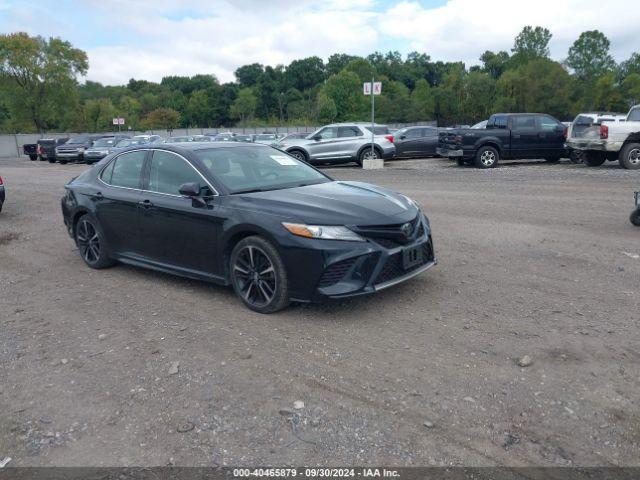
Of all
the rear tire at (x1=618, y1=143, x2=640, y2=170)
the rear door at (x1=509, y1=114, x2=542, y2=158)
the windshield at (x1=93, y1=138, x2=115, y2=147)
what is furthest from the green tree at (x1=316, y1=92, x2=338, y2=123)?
the rear tire at (x1=618, y1=143, x2=640, y2=170)

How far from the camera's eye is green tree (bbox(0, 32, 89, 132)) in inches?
2256

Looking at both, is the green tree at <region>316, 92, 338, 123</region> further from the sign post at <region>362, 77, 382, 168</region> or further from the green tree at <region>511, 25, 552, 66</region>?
the sign post at <region>362, 77, 382, 168</region>

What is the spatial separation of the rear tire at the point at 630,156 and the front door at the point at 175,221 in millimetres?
14783

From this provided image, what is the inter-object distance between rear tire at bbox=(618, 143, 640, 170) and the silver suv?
8216 millimetres

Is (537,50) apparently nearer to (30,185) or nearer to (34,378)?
(30,185)

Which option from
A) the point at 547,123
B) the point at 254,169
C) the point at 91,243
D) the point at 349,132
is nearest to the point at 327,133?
the point at 349,132

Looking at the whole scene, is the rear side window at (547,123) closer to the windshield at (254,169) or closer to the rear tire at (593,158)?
the rear tire at (593,158)

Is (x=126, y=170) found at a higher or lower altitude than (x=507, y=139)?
lower

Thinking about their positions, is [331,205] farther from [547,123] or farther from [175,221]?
[547,123]

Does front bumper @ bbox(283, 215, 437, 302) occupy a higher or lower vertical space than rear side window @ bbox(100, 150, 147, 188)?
lower

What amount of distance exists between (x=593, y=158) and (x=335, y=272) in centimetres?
1613

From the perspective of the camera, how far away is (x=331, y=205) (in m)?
5.04

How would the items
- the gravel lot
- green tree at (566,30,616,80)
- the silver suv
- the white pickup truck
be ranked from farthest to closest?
green tree at (566,30,616,80) → the silver suv → the white pickup truck → the gravel lot

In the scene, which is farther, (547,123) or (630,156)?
(547,123)
